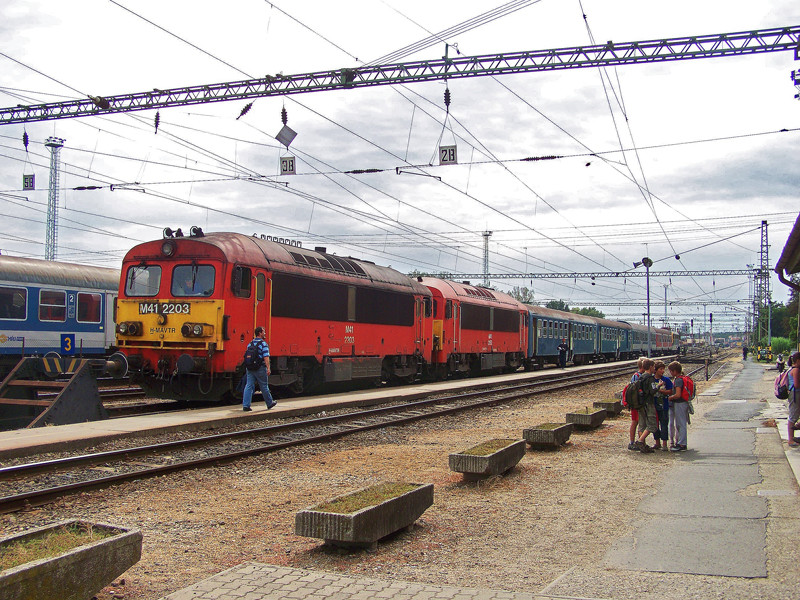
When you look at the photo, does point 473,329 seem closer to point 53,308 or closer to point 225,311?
point 53,308

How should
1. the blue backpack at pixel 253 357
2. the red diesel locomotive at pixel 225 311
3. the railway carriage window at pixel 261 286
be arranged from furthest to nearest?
the railway carriage window at pixel 261 286, the red diesel locomotive at pixel 225 311, the blue backpack at pixel 253 357

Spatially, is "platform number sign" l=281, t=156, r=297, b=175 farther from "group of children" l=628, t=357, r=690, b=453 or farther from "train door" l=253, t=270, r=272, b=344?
"group of children" l=628, t=357, r=690, b=453

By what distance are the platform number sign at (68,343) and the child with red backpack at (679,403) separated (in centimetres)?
1730

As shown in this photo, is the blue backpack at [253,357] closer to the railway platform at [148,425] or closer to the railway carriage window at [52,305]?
the railway platform at [148,425]

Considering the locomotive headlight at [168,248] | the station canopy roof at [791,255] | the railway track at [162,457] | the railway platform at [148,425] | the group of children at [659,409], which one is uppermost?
the locomotive headlight at [168,248]

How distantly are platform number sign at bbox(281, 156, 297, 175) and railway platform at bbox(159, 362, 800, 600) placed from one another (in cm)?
1343

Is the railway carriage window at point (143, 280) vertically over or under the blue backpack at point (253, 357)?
over

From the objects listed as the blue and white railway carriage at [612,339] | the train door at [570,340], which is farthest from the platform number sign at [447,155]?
the blue and white railway carriage at [612,339]

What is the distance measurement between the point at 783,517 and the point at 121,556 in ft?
18.9

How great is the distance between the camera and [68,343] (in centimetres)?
2167

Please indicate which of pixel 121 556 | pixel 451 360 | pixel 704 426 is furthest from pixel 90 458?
pixel 451 360

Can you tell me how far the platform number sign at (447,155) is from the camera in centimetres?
1910

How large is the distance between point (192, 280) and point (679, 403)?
991 centimetres

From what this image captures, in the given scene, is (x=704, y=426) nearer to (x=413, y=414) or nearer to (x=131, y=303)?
(x=413, y=414)
